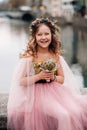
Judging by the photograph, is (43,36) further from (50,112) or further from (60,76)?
(50,112)

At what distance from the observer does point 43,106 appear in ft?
8.47

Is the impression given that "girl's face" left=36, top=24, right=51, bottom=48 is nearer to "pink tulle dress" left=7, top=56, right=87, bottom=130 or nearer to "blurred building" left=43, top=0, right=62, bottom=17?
"pink tulle dress" left=7, top=56, right=87, bottom=130

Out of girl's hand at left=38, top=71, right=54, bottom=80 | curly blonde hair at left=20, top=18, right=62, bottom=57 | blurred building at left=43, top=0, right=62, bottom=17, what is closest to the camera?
girl's hand at left=38, top=71, right=54, bottom=80

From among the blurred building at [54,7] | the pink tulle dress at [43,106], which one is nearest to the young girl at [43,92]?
the pink tulle dress at [43,106]

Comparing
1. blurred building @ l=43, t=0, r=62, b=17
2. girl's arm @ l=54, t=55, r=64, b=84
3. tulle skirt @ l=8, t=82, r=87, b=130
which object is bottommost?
blurred building @ l=43, t=0, r=62, b=17

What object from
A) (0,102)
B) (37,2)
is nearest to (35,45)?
(0,102)

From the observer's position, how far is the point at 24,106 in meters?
2.64

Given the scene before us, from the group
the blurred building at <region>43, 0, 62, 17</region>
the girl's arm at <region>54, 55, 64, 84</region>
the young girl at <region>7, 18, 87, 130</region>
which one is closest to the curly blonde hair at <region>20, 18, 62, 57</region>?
the young girl at <region>7, 18, 87, 130</region>

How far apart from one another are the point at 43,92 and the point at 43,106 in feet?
0.36

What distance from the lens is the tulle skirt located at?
2500mm

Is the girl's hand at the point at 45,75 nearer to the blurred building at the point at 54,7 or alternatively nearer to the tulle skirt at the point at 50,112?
the tulle skirt at the point at 50,112

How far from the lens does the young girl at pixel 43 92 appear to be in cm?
255

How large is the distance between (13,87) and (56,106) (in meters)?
0.33

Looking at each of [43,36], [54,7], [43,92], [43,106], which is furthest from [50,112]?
[54,7]
